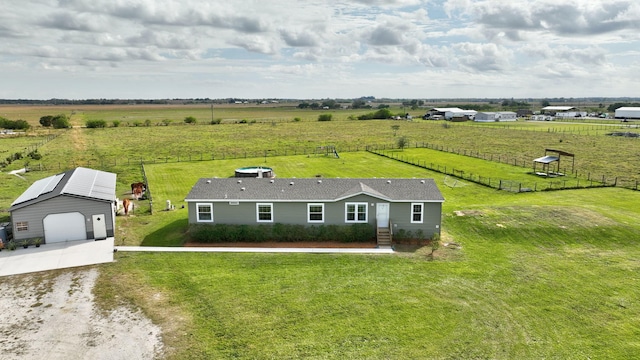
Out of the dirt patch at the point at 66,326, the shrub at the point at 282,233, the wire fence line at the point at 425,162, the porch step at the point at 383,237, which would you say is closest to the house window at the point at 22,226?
the dirt patch at the point at 66,326

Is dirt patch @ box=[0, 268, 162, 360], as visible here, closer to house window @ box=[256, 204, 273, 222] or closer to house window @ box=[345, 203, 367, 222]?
house window @ box=[256, 204, 273, 222]

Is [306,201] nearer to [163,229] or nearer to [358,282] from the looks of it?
[358,282]

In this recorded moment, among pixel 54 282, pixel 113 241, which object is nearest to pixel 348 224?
pixel 113 241

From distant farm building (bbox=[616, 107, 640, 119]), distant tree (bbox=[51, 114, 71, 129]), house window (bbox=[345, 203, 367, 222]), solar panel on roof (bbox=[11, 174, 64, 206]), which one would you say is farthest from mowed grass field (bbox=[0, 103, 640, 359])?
distant farm building (bbox=[616, 107, 640, 119])

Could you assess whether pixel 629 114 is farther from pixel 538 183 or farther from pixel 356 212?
pixel 356 212

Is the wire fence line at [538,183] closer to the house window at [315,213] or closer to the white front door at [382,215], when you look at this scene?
the white front door at [382,215]
